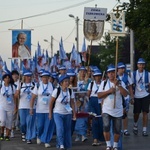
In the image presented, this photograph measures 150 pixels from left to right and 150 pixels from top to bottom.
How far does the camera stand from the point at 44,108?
12.9 meters

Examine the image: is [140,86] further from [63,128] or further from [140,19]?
[140,19]

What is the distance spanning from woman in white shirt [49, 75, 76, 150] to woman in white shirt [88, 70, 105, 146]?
1.47 meters

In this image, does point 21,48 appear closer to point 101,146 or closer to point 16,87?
point 16,87

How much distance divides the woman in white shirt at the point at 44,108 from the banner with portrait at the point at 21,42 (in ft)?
16.9

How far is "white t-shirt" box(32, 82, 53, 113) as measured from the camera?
12852 millimetres

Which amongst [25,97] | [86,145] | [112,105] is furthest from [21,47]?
[112,105]

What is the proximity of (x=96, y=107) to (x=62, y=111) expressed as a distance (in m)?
2.04

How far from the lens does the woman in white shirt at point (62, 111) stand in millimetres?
11445

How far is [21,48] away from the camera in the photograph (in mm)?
18266

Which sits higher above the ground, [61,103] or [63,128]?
[61,103]

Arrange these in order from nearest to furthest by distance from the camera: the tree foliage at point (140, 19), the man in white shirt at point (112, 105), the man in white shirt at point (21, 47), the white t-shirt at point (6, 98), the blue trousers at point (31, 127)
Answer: the man in white shirt at point (112, 105) < the blue trousers at point (31, 127) < the white t-shirt at point (6, 98) < the man in white shirt at point (21, 47) < the tree foliage at point (140, 19)

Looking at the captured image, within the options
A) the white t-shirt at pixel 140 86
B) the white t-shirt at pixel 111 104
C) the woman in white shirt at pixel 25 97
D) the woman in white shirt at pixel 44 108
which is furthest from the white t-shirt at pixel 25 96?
the white t-shirt at pixel 111 104

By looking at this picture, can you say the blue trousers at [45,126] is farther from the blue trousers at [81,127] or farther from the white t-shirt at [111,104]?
the white t-shirt at [111,104]

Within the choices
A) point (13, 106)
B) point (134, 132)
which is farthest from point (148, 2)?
point (13, 106)
